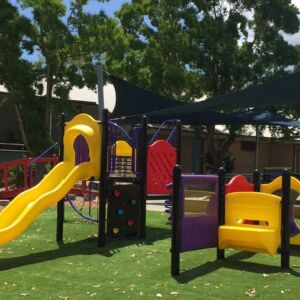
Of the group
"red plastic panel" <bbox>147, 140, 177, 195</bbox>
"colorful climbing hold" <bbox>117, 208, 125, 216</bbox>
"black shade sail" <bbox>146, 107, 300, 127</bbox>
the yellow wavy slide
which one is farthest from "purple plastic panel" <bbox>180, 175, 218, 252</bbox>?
"black shade sail" <bbox>146, 107, 300, 127</bbox>

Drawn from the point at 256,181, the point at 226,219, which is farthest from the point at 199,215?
the point at 256,181

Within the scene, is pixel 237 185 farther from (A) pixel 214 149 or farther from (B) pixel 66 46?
(A) pixel 214 149

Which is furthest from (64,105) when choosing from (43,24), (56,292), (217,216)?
(56,292)

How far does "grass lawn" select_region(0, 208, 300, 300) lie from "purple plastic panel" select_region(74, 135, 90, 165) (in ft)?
4.81

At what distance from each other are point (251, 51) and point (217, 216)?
19062mm

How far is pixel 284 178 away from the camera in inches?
271

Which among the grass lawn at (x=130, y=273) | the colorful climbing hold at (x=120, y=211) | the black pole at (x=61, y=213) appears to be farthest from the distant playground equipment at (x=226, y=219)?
the black pole at (x=61, y=213)

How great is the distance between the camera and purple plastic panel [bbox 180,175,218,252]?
6902mm

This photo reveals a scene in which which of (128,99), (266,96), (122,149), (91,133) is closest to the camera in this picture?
(91,133)

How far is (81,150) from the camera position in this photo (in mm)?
9883

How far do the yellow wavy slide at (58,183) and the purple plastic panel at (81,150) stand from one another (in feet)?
0.49

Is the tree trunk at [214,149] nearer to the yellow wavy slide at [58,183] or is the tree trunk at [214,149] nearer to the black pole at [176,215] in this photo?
the yellow wavy slide at [58,183]

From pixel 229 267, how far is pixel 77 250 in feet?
8.30

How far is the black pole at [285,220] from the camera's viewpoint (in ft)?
22.6
